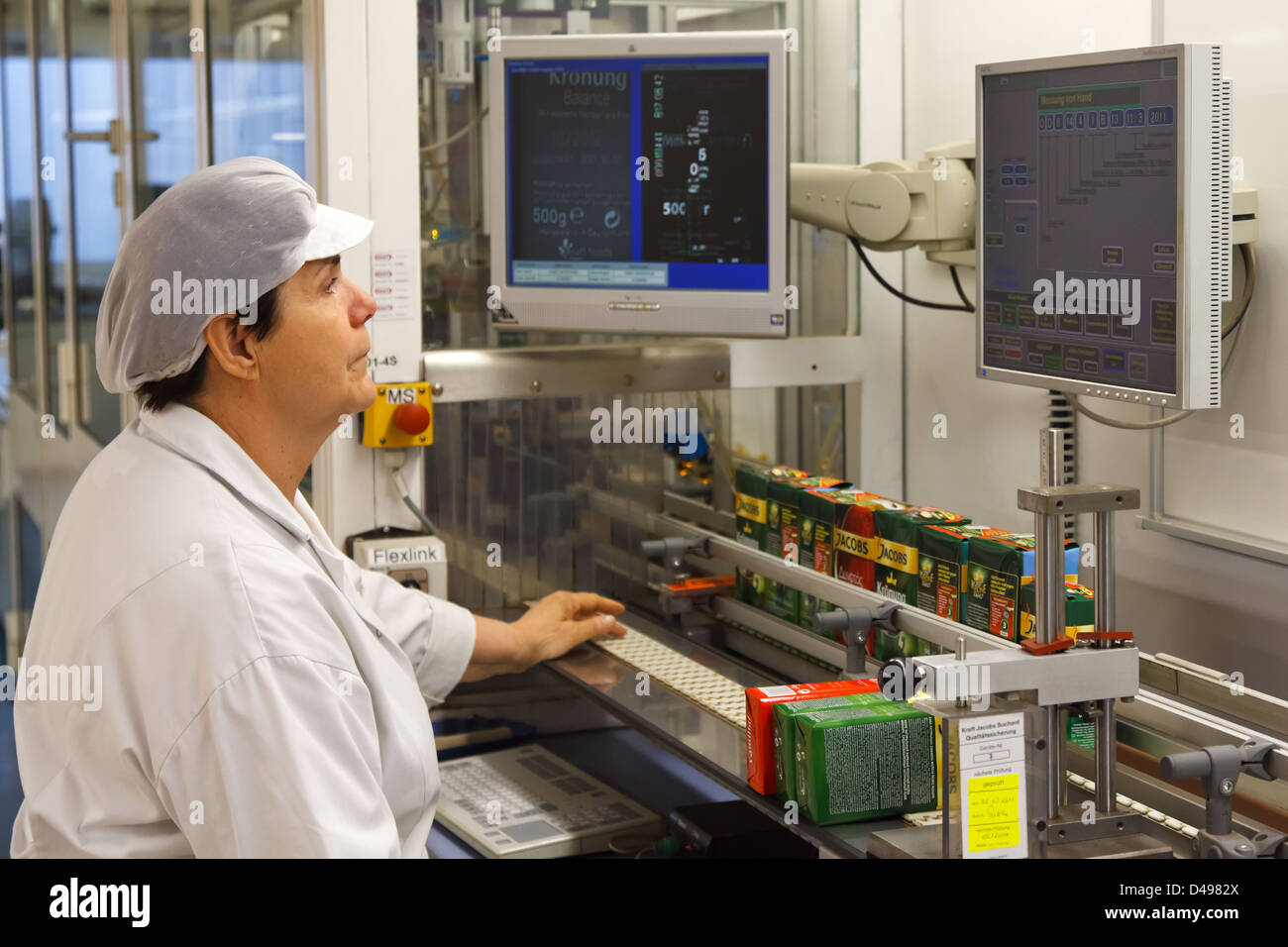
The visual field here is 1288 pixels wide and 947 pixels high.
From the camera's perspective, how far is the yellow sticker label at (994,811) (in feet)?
4.82

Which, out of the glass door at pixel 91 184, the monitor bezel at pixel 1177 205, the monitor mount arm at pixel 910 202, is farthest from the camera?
the glass door at pixel 91 184

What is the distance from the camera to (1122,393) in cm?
176

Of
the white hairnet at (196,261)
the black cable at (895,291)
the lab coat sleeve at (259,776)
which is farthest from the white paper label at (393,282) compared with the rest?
the lab coat sleeve at (259,776)

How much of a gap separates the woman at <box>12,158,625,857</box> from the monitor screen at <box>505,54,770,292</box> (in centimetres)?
82

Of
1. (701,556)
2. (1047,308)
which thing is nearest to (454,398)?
(701,556)

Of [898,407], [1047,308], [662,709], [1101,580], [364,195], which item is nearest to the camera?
[1101,580]

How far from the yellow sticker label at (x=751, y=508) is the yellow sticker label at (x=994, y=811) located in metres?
0.99

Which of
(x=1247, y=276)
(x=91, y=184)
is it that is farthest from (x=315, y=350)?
(x=91, y=184)

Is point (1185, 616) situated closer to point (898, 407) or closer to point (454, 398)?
point (898, 407)

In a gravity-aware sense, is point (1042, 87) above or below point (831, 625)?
above

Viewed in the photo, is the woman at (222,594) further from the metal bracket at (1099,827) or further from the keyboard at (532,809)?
the metal bracket at (1099,827)

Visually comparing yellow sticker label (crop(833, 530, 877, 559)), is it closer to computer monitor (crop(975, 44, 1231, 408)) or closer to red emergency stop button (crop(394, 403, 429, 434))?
computer monitor (crop(975, 44, 1231, 408))

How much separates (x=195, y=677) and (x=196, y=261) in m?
0.43
